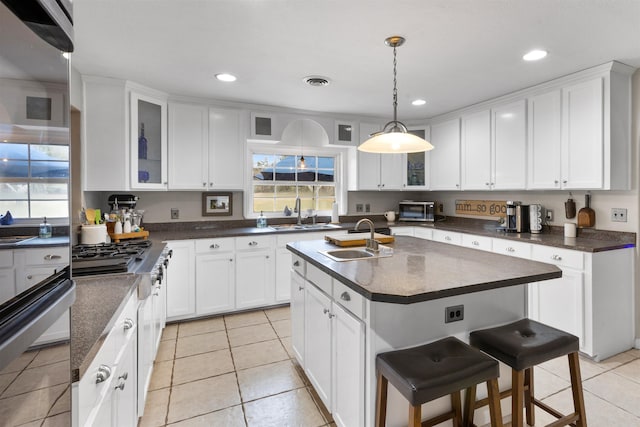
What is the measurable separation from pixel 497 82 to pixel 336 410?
3130 millimetres

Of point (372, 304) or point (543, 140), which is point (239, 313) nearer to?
point (372, 304)

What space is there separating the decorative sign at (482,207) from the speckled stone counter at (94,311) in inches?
156

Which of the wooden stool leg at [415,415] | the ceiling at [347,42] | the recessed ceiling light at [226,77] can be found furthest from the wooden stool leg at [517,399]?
the recessed ceiling light at [226,77]

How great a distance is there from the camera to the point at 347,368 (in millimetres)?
1678

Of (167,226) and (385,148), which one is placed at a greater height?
(385,148)

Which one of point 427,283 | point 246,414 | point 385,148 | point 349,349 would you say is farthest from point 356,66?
point 246,414

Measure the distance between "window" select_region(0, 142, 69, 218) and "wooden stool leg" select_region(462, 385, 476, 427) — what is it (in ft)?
5.94

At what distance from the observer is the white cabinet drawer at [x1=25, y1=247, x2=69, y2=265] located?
49 centimetres

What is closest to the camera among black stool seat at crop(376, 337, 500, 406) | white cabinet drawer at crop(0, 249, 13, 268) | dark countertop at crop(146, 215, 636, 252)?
white cabinet drawer at crop(0, 249, 13, 268)

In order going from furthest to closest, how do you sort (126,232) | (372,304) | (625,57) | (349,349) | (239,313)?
(239,313)
(126,232)
(625,57)
(349,349)
(372,304)

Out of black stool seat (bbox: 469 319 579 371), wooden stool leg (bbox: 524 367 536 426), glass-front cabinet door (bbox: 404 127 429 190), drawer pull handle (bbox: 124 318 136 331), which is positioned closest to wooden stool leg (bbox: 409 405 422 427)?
black stool seat (bbox: 469 319 579 371)

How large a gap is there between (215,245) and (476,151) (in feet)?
10.4

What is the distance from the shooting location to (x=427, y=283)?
5.03ft

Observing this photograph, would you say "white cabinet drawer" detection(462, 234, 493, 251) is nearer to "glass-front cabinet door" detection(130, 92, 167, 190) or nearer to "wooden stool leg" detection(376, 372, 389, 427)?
"wooden stool leg" detection(376, 372, 389, 427)
